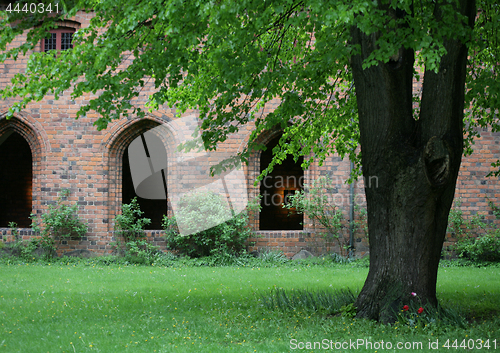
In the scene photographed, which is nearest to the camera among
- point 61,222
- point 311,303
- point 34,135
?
point 311,303

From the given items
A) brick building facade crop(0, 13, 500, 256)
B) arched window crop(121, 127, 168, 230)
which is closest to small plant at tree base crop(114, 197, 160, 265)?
brick building facade crop(0, 13, 500, 256)

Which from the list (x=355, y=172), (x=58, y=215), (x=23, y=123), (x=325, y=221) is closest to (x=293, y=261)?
(x=325, y=221)

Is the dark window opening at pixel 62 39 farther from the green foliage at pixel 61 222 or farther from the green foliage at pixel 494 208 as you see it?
the green foliage at pixel 494 208

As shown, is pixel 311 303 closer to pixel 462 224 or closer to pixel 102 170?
pixel 462 224

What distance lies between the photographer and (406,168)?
5.34 meters

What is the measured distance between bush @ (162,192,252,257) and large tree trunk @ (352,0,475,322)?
21.4 feet

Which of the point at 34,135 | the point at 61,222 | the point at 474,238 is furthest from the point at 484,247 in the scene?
the point at 34,135

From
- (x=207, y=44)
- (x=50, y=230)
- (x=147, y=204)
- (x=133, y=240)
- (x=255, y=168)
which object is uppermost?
(x=207, y=44)

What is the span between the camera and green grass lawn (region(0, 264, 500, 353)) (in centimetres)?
473

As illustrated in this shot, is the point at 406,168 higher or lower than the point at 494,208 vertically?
higher

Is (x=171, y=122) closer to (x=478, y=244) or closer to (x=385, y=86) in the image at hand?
(x=385, y=86)

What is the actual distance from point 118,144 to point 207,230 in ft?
11.5

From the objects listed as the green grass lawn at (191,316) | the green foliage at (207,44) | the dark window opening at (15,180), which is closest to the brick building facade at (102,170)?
the green grass lawn at (191,316)

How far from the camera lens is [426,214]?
5316mm
